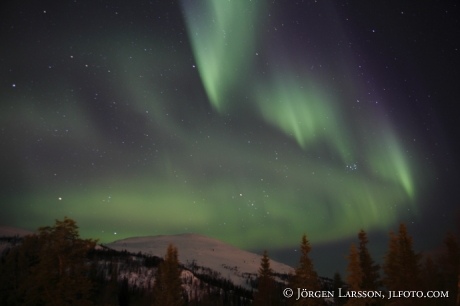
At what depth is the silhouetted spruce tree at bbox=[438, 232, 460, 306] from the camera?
1471cm

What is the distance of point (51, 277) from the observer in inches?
837

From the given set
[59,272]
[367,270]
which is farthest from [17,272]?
[367,270]

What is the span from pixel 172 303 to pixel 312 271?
16.6 metres

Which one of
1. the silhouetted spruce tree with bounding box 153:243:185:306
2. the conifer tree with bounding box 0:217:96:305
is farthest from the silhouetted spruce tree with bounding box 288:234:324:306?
the conifer tree with bounding box 0:217:96:305

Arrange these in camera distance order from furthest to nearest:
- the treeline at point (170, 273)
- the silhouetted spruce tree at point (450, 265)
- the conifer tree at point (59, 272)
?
the conifer tree at point (59, 272) < the treeline at point (170, 273) < the silhouetted spruce tree at point (450, 265)

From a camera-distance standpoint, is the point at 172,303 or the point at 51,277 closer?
the point at 51,277

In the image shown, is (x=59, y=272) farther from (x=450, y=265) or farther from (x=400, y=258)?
(x=400, y=258)

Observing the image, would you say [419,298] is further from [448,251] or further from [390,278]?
[390,278]

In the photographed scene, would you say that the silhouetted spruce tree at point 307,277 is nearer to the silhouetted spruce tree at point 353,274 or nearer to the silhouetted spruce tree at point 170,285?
the silhouetted spruce tree at point 353,274

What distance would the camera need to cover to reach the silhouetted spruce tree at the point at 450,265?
14705 millimetres

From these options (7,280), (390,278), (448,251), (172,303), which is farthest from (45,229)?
(390,278)

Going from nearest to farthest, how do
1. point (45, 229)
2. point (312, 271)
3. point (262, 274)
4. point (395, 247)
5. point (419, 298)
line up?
point (419, 298) < point (45, 229) < point (395, 247) < point (312, 271) < point (262, 274)

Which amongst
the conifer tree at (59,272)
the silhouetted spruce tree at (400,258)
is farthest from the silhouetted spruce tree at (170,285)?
the silhouetted spruce tree at (400,258)

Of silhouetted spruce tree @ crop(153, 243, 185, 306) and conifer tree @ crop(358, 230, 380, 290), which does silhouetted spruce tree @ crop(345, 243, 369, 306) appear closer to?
conifer tree @ crop(358, 230, 380, 290)
